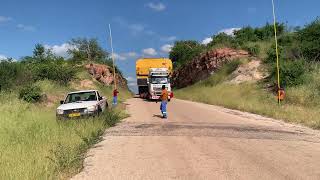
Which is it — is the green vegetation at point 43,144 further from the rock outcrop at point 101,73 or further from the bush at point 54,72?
the rock outcrop at point 101,73

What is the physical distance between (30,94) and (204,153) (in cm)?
2125

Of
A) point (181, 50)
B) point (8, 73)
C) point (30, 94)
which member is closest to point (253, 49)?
point (8, 73)

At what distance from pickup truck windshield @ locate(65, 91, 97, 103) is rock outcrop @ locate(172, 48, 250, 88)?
38435 mm

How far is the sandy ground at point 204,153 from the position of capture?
381 inches

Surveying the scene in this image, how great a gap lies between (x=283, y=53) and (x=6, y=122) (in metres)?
34.1

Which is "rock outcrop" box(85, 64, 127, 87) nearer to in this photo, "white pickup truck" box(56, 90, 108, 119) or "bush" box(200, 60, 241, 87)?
"bush" box(200, 60, 241, 87)

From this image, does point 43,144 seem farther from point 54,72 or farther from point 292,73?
point 54,72

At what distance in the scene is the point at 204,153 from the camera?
1208 centimetres

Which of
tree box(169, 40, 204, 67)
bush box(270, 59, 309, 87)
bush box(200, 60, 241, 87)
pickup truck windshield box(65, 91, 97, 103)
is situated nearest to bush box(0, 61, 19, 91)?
pickup truck windshield box(65, 91, 97, 103)

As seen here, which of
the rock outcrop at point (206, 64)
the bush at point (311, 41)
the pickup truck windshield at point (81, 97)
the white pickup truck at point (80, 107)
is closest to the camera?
the white pickup truck at point (80, 107)

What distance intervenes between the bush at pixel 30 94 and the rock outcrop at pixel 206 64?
1301 inches

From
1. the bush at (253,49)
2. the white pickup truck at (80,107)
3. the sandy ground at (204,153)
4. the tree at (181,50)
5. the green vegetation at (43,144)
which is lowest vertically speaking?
the sandy ground at (204,153)

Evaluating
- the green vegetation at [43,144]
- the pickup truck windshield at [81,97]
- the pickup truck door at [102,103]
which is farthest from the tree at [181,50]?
the green vegetation at [43,144]

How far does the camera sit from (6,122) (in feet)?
51.0
